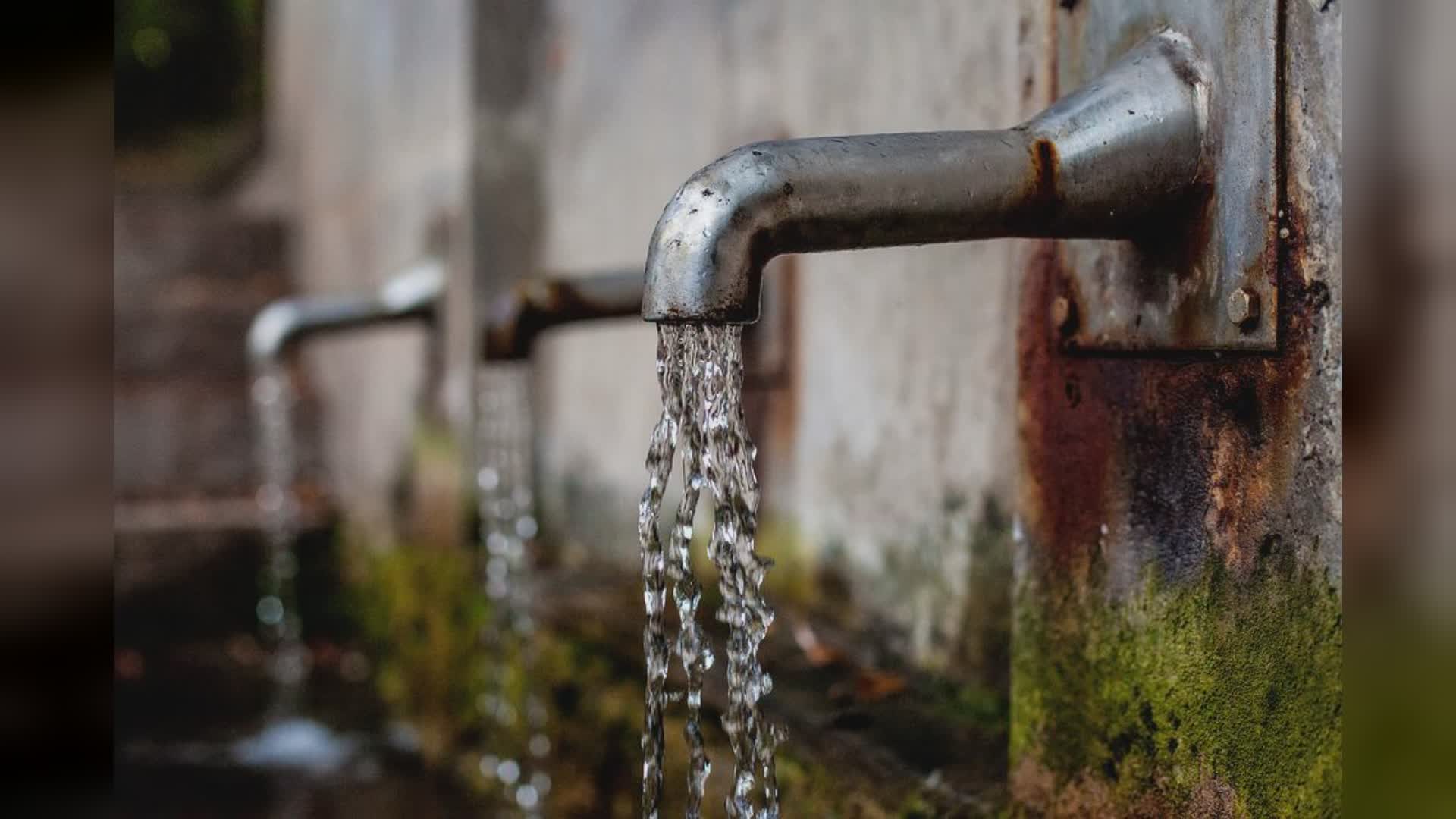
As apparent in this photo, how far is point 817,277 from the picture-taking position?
2.88m

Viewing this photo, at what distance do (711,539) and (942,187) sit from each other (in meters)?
0.50

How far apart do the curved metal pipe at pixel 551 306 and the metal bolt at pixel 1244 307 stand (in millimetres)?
1310

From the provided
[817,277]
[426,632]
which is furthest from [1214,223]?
[426,632]

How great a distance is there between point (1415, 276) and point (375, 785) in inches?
144

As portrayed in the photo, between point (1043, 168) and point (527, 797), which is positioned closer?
point (1043, 168)

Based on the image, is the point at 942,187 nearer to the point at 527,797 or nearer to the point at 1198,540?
the point at 1198,540

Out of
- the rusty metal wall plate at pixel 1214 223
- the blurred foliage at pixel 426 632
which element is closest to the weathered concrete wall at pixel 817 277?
the rusty metal wall plate at pixel 1214 223

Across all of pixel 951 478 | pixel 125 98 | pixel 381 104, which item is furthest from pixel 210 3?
pixel 951 478

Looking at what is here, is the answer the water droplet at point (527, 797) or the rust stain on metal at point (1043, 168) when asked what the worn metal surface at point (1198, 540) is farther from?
the water droplet at point (527, 797)

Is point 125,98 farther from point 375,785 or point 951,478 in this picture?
point 951,478

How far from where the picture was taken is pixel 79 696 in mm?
783

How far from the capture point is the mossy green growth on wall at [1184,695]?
4.39 feet

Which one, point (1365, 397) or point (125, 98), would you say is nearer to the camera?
point (1365, 397)

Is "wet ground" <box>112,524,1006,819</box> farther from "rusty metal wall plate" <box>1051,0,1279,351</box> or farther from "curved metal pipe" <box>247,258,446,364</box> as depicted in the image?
"curved metal pipe" <box>247,258,446,364</box>
